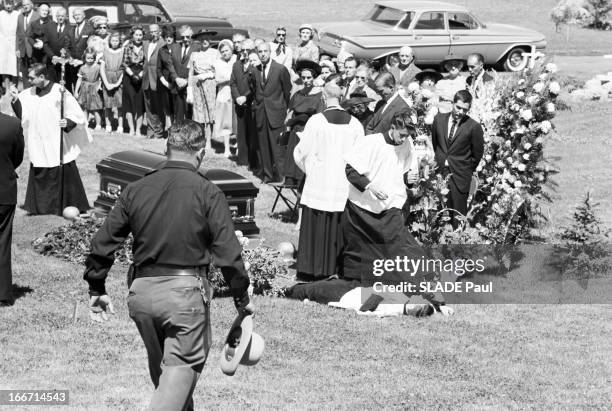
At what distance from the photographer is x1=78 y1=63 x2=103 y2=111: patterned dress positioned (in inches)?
806

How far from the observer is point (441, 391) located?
8.55 metres

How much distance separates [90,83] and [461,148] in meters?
9.72

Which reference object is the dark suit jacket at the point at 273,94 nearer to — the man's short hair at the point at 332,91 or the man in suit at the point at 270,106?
the man in suit at the point at 270,106

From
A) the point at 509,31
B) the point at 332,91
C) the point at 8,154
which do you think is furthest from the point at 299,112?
the point at 509,31

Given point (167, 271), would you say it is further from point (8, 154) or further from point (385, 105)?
point (385, 105)

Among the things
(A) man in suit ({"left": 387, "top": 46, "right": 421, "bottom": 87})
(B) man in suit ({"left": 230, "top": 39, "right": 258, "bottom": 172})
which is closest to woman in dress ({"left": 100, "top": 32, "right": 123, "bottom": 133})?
(B) man in suit ({"left": 230, "top": 39, "right": 258, "bottom": 172})

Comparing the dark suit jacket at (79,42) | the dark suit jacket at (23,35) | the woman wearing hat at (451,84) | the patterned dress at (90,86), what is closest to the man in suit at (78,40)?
the dark suit jacket at (79,42)

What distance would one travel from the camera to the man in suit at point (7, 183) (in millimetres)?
10562

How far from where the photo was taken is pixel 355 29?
2614 centimetres

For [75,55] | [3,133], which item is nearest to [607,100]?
[75,55]

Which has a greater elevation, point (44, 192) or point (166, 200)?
point (166, 200)

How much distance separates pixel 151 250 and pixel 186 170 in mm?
515

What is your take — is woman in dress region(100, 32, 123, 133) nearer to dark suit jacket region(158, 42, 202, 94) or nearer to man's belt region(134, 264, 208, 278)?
dark suit jacket region(158, 42, 202, 94)

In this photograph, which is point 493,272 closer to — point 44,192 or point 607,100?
point 44,192
